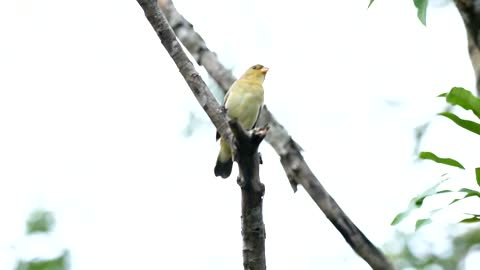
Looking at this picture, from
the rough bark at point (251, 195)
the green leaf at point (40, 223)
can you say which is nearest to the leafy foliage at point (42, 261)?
the green leaf at point (40, 223)

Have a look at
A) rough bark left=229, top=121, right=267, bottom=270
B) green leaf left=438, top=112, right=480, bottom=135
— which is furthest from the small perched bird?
rough bark left=229, top=121, right=267, bottom=270

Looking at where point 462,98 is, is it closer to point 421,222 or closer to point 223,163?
point 421,222

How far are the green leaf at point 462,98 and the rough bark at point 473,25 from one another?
0.17 ft

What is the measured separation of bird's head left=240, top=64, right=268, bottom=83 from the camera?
504 centimetres

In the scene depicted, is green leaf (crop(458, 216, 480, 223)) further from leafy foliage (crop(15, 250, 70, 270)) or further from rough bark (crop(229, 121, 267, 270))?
leafy foliage (crop(15, 250, 70, 270))

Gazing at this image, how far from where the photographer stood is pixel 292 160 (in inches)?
98.0

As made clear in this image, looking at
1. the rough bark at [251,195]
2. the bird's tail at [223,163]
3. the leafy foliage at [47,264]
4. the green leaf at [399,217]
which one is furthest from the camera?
the bird's tail at [223,163]

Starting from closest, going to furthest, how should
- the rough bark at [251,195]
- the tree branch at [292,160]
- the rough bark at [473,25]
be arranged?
the tree branch at [292,160] < the rough bark at [251,195] < the rough bark at [473,25]

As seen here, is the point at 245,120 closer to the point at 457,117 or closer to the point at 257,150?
the point at 457,117

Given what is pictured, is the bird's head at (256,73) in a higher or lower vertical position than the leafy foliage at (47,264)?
higher

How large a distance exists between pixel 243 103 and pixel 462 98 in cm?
238

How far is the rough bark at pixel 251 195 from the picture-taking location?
1974 mm

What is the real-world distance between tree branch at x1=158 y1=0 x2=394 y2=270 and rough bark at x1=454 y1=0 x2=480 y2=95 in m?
0.50

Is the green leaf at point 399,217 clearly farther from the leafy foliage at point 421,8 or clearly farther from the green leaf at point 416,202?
the leafy foliage at point 421,8
